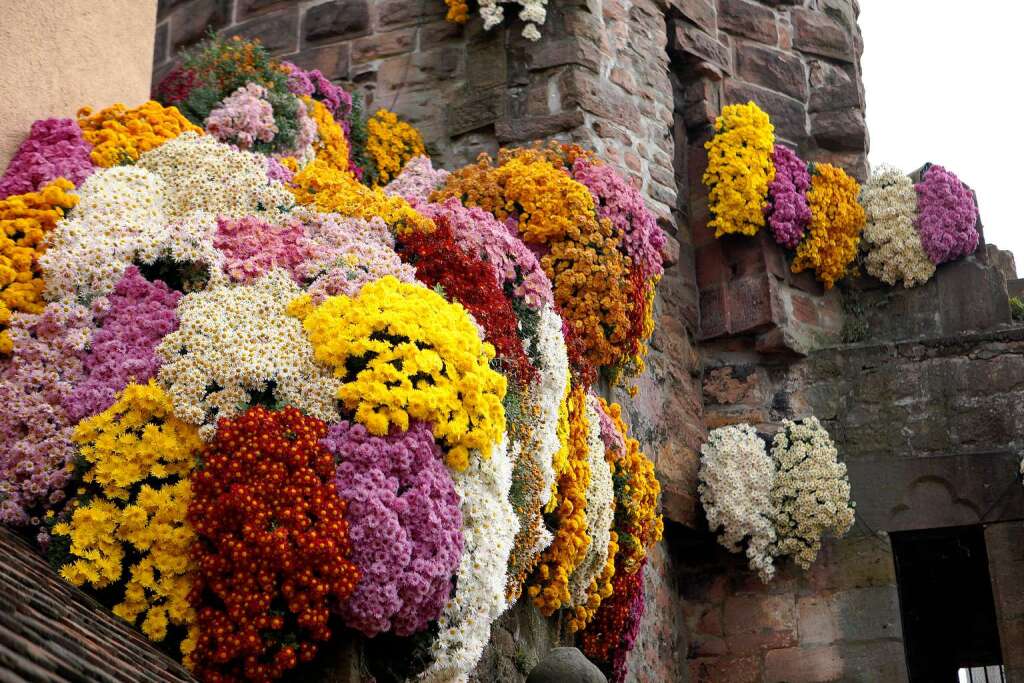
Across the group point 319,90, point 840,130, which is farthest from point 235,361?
point 840,130

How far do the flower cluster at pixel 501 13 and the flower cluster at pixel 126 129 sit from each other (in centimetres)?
265

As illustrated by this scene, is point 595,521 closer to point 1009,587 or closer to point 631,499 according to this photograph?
point 631,499

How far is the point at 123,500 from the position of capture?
4750 millimetres

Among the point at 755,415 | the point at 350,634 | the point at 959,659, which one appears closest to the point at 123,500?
the point at 350,634

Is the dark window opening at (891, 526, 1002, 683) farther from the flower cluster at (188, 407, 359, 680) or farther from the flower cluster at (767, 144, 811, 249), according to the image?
the flower cluster at (188, 407, 359, 680)

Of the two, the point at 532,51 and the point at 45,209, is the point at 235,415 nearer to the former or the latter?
the point at 45,209

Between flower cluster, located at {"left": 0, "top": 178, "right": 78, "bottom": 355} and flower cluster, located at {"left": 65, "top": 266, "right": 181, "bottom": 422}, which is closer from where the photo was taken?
flower cluster, located at {"left": 65, "top": 266, "right": 181, "bottom": 422}

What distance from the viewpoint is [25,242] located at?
17.5 ft

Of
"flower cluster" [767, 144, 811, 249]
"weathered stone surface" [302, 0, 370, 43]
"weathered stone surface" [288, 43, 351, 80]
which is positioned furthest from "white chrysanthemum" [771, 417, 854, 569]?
"weathered stone surface" [302, 0, 370, 43]

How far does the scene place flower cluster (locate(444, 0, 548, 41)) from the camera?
8.51 metres

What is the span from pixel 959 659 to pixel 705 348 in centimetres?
453

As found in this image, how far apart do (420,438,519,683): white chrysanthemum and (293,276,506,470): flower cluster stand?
11 cm

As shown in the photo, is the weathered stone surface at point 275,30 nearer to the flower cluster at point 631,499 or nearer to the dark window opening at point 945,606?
the flower cluster at point 631,499

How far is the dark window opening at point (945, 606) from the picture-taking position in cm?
1030
